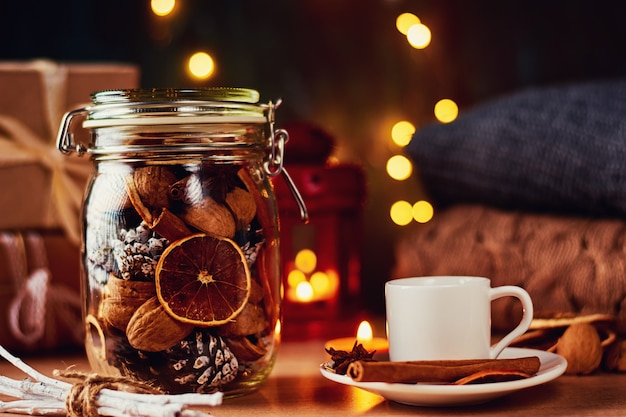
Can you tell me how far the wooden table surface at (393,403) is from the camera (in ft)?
2.41

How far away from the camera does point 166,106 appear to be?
778 millimetres

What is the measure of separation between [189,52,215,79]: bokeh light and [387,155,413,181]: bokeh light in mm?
337

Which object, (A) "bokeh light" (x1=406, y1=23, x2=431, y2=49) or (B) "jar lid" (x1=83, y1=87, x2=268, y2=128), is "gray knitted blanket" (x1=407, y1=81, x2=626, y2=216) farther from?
(B) "jar lid" (x1=83, y1=87, x2=268, y2=128)

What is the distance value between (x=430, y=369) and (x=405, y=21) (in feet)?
2.70

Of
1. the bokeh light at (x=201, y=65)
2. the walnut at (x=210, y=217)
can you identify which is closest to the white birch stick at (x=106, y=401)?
the walnut at (x=210, y=217)

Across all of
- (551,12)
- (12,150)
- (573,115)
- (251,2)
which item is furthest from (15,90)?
(551,12)

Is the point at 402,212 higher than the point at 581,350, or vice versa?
the point at 402,212

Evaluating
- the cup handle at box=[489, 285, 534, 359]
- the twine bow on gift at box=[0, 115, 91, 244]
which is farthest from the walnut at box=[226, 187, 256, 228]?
the twine bow on gift at box=[0, 115, 91, 244]

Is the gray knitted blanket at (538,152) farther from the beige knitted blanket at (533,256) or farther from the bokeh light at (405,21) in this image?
the bokeh light at (405,21)

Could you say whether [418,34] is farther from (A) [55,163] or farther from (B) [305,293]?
(A) [55,163]

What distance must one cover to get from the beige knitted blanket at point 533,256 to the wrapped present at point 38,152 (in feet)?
1.60

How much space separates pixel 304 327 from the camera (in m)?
1.14

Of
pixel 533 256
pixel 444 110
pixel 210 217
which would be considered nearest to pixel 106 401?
pixel 210 217

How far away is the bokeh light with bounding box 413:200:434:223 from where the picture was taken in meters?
1.43
